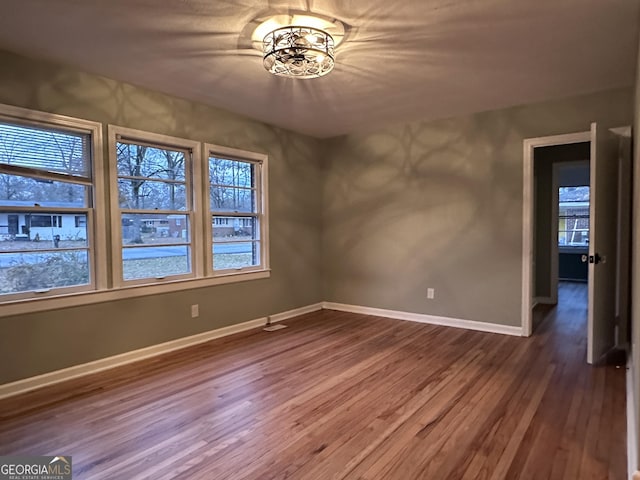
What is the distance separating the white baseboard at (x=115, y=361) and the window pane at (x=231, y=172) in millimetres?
1579

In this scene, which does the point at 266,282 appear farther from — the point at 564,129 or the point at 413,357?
the point at 564,129

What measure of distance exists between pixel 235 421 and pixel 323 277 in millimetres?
3370

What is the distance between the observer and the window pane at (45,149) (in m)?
2.81

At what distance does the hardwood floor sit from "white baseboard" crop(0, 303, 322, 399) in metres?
0.13

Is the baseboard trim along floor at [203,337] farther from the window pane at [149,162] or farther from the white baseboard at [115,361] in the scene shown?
the window pane at [149,162]

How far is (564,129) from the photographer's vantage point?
3.85 meters

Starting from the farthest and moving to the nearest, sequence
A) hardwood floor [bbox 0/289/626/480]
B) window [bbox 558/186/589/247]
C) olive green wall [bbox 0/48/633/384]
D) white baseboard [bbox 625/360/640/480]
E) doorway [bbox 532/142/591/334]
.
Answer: window [bbox 558/186/589/247] < doorway [bbox 532/142/591/334] < olive green wall [bbox 0/48/633/384] < hardwood floor [bbox 0/289/626/480] < white baseboard [bbox 625/360/640/480]

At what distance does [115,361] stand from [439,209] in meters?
3.64

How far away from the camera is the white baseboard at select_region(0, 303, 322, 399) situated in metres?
2.83

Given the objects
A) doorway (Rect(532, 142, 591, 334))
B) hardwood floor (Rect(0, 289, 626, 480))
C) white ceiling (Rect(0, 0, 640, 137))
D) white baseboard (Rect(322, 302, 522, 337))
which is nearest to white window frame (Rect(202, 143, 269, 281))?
white ceiling (Rect(0, 0, 640, 137))

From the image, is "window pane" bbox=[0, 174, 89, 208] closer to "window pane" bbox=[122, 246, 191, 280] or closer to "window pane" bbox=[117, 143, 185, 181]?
"window pane" bbox=[117, 143, 185, 181]

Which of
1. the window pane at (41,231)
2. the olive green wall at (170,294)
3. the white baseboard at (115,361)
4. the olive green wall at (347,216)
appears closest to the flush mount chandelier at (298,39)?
the olive green wall at (170,294)

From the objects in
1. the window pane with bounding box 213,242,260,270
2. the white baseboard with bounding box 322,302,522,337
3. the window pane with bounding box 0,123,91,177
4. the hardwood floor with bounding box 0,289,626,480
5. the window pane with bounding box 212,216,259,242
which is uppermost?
the window pane with bounding box 0,123,91,177

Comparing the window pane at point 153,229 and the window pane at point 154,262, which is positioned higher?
the window pane at point 153,229
